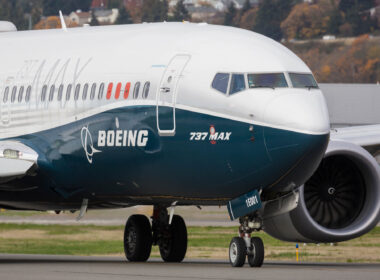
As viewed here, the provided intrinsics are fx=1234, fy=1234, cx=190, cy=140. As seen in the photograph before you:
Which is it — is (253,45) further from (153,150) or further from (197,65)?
(153,150)

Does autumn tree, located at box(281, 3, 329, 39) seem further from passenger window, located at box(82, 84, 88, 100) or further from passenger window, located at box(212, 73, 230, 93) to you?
passenger window, located at box(212, 73, 230, 93)

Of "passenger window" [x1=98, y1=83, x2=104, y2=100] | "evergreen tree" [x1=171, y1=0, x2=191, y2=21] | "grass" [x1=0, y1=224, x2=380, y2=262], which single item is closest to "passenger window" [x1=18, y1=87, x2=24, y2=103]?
"passenger window" [x1=98, y1=83, x2=104, y2=100]

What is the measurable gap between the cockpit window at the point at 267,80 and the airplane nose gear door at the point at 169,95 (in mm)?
1602

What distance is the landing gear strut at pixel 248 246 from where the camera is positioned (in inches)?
896

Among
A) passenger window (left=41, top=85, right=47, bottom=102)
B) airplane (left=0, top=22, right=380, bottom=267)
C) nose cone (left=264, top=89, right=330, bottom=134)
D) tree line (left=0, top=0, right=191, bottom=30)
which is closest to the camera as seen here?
nose cone (left=264, top=89, right=330, bottom=134)

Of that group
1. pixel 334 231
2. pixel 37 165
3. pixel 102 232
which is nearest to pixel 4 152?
pixel 37 165

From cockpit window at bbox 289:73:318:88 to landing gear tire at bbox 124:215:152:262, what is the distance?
261 inches

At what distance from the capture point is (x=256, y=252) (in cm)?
2280

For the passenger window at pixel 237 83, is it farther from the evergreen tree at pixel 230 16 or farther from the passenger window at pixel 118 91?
the evergreen tree at pixel 230 16

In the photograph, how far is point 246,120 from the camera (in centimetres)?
2214

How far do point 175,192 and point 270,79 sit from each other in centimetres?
306

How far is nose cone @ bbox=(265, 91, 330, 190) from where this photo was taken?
70.9 feet

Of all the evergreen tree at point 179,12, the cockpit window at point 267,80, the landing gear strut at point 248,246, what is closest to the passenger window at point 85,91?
the cockpit window at point 267,80

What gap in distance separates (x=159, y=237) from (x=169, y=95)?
18.4 ft
